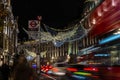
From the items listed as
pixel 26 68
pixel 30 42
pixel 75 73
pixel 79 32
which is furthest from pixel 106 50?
pixel 30 42

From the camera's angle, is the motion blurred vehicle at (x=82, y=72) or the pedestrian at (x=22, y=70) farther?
the motion blurred vehicle at (x=82, y=72)

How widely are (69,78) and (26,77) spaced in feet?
37.7

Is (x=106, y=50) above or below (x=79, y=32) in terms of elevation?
below

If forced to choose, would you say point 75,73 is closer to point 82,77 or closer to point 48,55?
point 82,77

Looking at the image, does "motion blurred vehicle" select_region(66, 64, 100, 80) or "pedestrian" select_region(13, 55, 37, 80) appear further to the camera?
"motion blurred vehicle" select_region(66, 64, 100, 80)

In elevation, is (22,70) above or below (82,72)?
above

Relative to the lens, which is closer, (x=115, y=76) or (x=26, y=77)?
(x=26, y=77)

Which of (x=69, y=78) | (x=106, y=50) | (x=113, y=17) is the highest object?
(x=113, y=17)

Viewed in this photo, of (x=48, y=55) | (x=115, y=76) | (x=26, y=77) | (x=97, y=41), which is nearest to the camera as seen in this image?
(x=26, y=77)

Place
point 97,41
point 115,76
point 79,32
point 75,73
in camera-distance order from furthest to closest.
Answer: point 79,32 → point 75,73 → point 97,41 → point 115,76

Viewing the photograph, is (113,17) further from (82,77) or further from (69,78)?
(69,78)

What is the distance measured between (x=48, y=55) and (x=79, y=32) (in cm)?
9633

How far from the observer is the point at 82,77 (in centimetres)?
2056

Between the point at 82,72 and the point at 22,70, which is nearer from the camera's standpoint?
the point at 22,70
